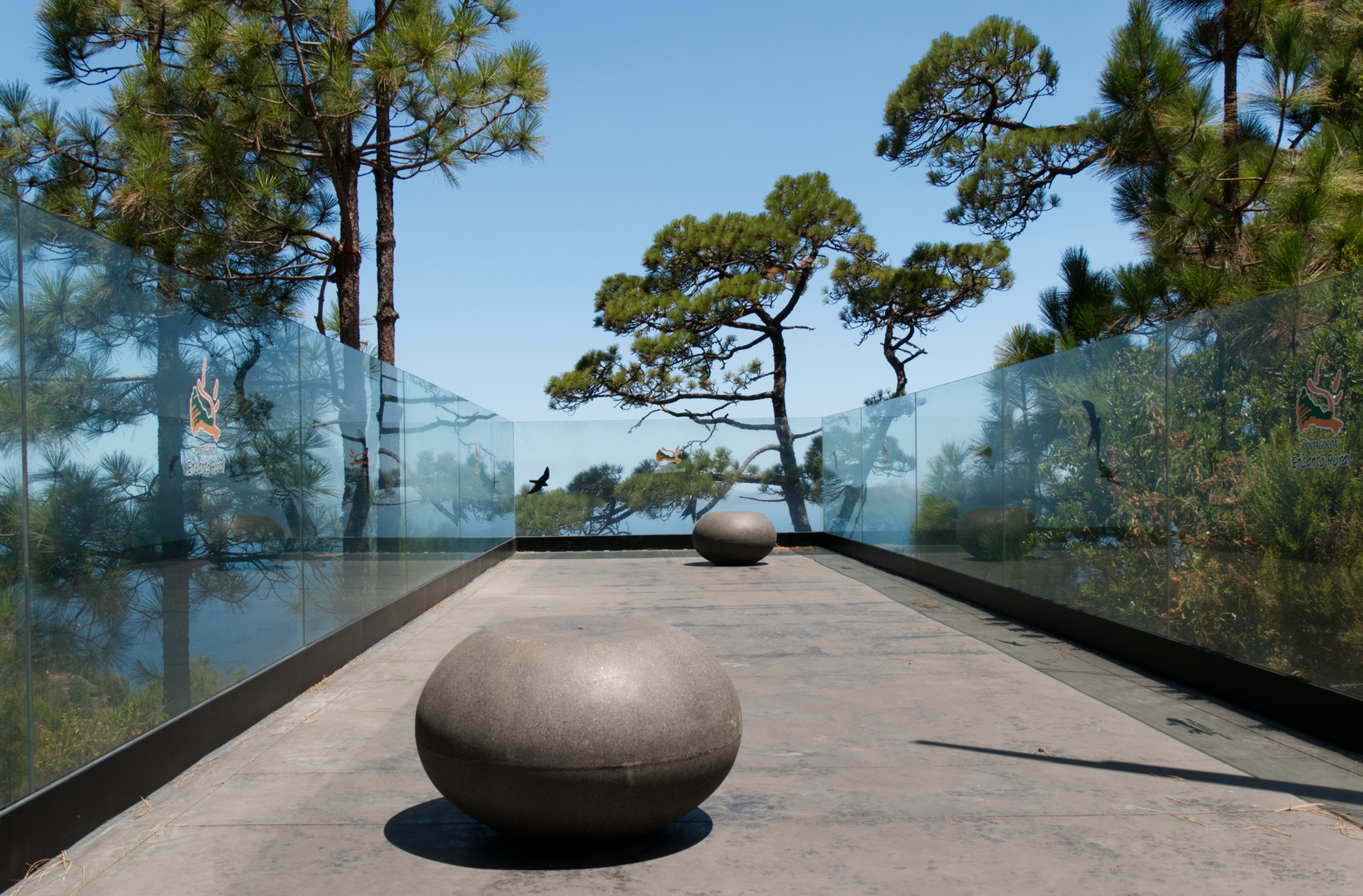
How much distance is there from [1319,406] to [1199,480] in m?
1.34

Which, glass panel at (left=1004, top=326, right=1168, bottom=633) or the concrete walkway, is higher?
glass panel at (left=1004, top=326, right=1168, bottom=633)

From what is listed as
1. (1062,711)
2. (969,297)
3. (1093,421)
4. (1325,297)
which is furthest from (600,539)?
(1325,297)

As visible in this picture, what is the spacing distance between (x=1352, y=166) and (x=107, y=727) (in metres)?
9.96

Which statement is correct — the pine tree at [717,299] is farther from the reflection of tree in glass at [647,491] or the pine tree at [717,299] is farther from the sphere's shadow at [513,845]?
the sphere's shadow at [513,845]

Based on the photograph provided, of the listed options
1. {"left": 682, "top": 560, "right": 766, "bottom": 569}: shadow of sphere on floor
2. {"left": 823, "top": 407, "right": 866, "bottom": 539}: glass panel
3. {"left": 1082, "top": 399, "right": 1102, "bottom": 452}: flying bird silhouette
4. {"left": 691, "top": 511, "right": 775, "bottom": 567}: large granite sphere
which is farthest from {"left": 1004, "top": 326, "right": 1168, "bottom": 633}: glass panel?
{"left": 823, "top": 407, "right": 866, "bottom": 539}: glass panel

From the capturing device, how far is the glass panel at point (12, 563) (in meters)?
4.11

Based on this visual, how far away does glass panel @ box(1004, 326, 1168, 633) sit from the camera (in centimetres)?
814

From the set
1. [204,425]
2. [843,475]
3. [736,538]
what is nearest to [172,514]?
[204,425]

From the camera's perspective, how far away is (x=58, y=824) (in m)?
4.45

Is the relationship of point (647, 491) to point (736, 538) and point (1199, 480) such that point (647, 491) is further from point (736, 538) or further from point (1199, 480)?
point (1199, 480)

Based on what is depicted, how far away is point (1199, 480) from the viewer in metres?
7.42

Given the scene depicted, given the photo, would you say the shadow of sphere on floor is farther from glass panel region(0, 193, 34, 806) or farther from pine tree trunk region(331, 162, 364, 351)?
glass panel region(0, 193, 34, 806)

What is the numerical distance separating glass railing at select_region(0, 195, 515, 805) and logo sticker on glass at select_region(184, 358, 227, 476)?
1 cm

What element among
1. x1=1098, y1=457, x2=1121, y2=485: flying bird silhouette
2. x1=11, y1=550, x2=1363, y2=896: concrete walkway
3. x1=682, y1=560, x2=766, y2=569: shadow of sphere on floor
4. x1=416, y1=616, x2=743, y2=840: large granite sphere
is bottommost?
x1=11, y1=550, x2=1363, y2=896: concrete walkway
